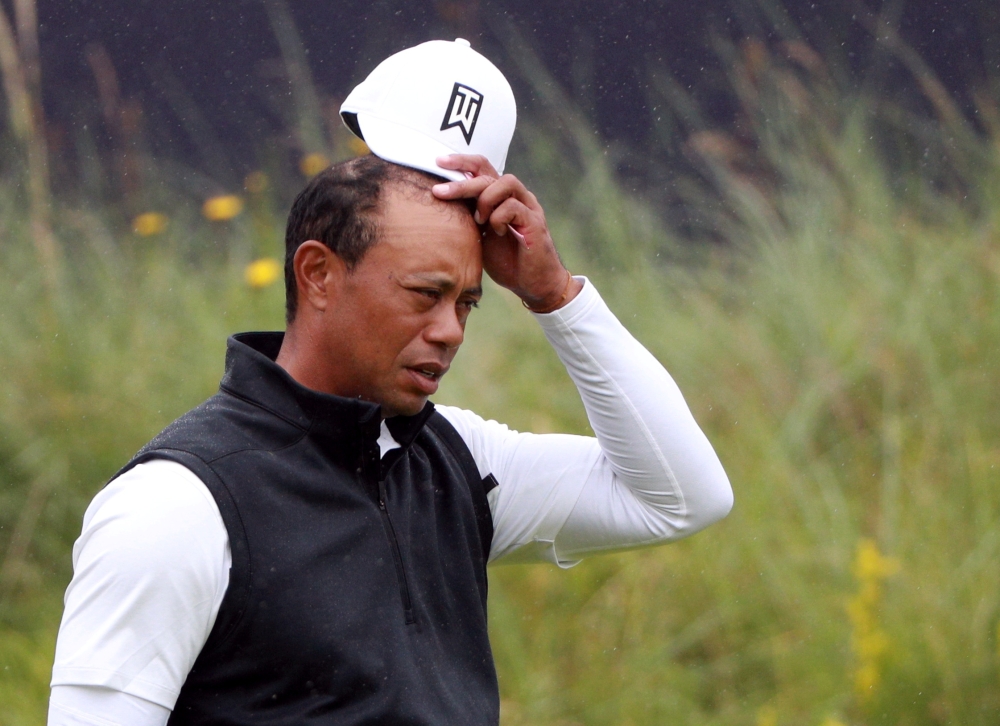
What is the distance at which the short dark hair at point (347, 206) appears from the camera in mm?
2189

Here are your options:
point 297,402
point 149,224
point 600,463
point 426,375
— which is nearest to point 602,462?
point 600,463

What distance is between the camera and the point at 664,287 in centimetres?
538

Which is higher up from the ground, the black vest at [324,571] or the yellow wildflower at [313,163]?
the yellow wildflower at [313,163]

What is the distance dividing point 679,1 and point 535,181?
3.75ft

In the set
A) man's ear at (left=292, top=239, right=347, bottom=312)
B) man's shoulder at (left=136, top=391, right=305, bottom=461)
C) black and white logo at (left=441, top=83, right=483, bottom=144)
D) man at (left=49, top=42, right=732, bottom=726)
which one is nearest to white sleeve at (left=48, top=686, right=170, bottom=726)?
man at (left=49, top=42, right=732, bottom=726)

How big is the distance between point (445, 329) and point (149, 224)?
3.74 metres

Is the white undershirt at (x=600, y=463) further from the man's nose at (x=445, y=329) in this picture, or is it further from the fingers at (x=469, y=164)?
the fingers at (x=469, y=164)

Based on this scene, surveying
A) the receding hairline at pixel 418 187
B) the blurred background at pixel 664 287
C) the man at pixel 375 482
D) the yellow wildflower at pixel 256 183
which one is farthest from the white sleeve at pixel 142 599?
the yellow wildflower at pixel 256 183

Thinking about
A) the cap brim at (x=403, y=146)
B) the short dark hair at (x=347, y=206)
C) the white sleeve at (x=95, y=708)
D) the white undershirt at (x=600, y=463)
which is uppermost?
the cap brim at (x=403, y=146)

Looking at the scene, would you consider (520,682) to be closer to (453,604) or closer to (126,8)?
(453,604)

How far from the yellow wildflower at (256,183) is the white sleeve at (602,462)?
3.44 m

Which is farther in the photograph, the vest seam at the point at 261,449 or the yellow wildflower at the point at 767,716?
the yellow wildflower at the point at 767,716

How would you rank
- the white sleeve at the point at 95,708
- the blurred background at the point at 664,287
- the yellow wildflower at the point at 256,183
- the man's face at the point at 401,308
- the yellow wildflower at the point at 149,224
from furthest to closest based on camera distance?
the yellow wildflower at the point at 256,183, the yellow wildflower at the point at 149,224, the blurred background at the point at 664,287, the man's face at the point at 401,308, the white sleeve at the point at 95,708

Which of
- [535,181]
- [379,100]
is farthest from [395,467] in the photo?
[535,181]
